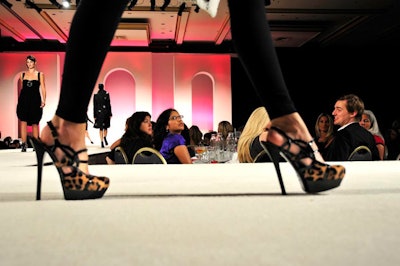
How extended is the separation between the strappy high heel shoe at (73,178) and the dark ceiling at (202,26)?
723 centimetres

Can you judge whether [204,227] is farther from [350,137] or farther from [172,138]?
[172,138]

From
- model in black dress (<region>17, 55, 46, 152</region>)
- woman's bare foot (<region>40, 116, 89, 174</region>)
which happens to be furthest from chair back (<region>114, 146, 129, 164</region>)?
model in black dress (<region>17, 55, 46, 152</region>)

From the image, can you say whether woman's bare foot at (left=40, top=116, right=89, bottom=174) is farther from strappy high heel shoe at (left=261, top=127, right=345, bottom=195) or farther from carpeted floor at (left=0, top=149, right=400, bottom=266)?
strappy high heel shoe at (left=261, top=127, right=345, bottom=195)

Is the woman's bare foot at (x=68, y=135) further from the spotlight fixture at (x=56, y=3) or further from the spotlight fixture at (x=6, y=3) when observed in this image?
the spotlight fixture at (x=6, y=3)

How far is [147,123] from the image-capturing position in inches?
130

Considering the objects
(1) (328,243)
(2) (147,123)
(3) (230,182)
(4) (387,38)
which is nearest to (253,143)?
(2) (147,123)

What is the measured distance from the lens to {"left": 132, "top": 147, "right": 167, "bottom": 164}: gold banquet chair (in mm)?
2525

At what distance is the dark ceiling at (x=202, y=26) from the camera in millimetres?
8156

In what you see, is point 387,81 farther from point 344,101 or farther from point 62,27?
point 344,101

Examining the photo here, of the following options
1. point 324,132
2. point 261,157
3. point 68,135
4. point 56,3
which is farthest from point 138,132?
point 56,3

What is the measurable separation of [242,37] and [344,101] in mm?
2465

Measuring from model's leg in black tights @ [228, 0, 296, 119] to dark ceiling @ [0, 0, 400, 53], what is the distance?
7.12 meters

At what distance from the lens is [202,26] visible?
9.59 meters

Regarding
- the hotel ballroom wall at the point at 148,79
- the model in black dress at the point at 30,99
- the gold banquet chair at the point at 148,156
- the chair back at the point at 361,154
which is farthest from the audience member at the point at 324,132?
the hotel ballroom wall at the point at 148,79
